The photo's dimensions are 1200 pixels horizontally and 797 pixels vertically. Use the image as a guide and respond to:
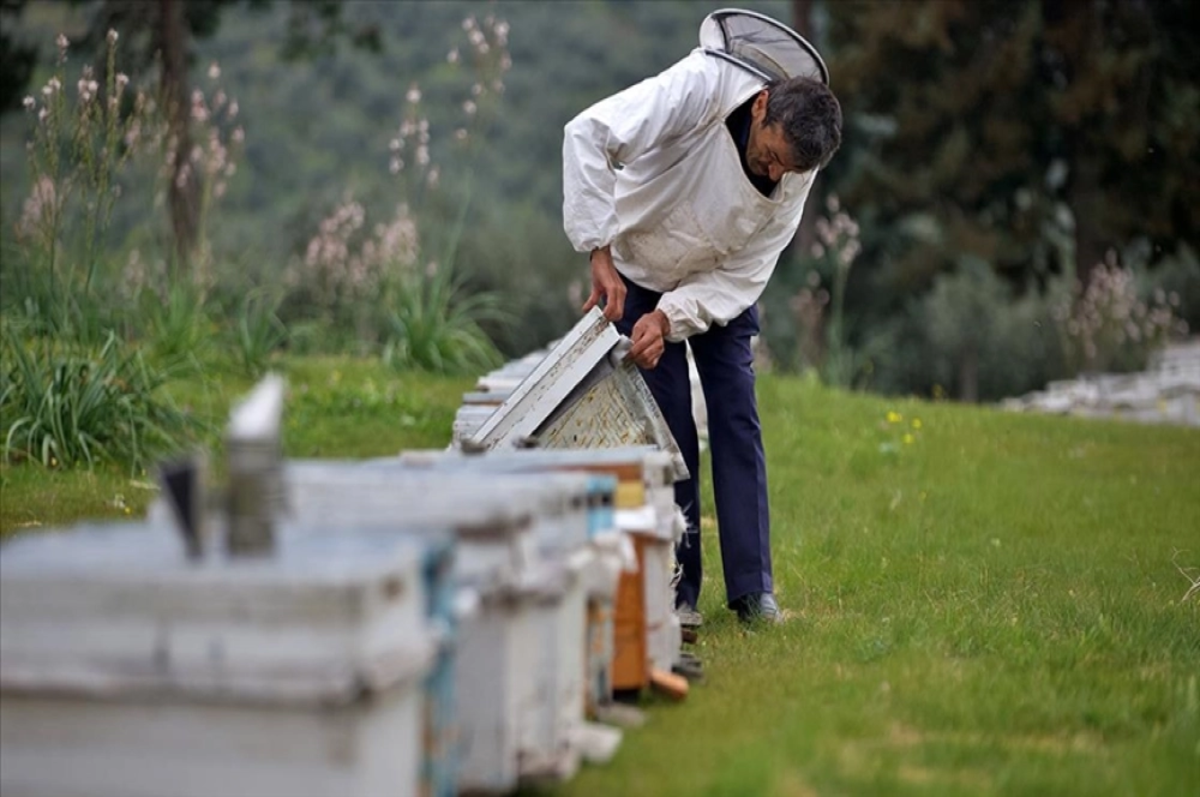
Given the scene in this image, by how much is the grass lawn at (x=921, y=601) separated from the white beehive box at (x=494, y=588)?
0.23 metres

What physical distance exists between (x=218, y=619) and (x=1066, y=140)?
23.2 m

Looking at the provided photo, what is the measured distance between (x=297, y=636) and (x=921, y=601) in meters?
3.82

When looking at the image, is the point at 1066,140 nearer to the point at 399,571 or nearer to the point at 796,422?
the point at 796,422

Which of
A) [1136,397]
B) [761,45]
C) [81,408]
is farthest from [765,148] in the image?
[1136,397]

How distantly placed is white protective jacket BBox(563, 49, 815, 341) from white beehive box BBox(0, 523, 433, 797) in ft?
8.85

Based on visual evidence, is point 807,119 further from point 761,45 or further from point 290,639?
point 290,639

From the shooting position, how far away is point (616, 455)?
13.9 ft

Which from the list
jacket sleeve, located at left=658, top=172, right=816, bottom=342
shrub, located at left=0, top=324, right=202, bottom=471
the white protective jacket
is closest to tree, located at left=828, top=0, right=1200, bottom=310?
shrub, located at left=0, top=324, right=202, bottom=471

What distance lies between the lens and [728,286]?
5.64 metres

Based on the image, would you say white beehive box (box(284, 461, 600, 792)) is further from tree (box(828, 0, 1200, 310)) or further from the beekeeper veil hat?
tree (box(828, 0, 1200, 310))

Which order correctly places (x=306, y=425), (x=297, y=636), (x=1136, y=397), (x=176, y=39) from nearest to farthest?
1. (x=297, y=636)
2. (x=306, y=425)
3. (x=1136, y=397)
4. (x=176, y=39)

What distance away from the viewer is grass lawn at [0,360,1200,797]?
3.70 m

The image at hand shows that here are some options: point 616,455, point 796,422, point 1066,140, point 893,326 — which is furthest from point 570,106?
point 616,455

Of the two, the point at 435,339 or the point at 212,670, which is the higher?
the point at 435,339
